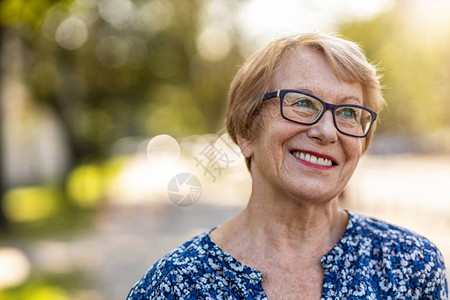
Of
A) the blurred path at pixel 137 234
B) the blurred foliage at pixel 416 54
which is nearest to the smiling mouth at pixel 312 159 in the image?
the blurred path at pixel 137 234

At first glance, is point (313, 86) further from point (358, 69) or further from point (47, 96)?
point (47, 96)

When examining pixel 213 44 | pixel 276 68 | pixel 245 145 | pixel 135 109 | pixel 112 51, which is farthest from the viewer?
pixel 135 109

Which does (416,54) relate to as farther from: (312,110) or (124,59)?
(312,110)

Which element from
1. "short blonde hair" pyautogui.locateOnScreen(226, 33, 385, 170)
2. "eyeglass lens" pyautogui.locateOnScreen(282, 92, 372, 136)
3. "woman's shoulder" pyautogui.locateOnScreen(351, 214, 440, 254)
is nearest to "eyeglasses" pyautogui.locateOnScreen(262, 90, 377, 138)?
"eyeglass lens" pyautogui.locateOnScreen(282, 92, 372, 136)

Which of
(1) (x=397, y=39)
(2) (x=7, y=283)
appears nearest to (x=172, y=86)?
(1) (x=397, y=39)

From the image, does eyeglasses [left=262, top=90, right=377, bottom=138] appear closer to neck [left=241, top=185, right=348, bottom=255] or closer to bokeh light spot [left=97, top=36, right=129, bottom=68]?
neck [left=241, top=185, right=348, bottom=255]

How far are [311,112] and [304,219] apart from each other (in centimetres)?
46

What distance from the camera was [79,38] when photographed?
64.1 feet

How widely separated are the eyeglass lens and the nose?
0.07ft

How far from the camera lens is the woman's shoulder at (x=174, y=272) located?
6.94 feet

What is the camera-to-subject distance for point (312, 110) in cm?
213

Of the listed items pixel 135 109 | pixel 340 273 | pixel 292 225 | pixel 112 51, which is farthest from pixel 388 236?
pixel 135 109

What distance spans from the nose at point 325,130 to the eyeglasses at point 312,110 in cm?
2

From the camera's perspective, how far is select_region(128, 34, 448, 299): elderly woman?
2129 mm
